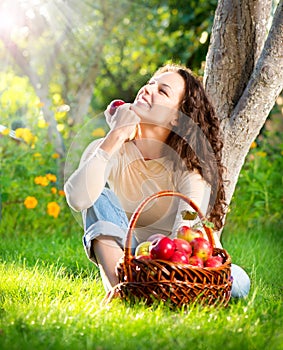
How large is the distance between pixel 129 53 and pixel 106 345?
6.52 metres

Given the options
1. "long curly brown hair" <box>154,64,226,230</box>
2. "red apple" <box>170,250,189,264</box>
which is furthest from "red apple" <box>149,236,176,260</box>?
"long curly brown hair" <box>154,64,226,230</box>

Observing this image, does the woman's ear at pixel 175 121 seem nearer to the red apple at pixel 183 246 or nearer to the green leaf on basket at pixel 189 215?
the green leaf on basket at pixel 189 215

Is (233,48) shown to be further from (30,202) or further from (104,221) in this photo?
(30,202)

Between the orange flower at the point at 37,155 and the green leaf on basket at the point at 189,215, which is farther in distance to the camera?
the orange flower at the point at 37,155

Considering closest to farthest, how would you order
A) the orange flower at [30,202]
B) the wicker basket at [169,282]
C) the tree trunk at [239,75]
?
1. the wicker basket at [169,282]
2. the tree trunk at [239,75]
3. the orange flower at [30,202]

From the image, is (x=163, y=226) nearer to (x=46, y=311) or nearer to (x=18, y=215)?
(x=46, y=311)

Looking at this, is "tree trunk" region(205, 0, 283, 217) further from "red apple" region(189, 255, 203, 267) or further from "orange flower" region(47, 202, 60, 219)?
"orange flower" region(47, 202, 60, 219)

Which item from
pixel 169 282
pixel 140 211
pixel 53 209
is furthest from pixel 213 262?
pixel 53 209

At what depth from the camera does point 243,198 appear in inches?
174

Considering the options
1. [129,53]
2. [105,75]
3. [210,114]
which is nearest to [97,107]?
[105,75]

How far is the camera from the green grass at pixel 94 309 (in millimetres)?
1775

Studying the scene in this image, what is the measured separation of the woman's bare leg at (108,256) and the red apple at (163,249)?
285 mm

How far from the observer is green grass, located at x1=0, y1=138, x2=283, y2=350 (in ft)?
5.82

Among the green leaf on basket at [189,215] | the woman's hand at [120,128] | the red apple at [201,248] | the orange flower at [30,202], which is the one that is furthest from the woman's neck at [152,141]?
the orange flower at [30,202]
